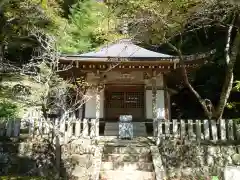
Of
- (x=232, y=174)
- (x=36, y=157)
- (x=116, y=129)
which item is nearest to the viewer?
(x=232, y=174)

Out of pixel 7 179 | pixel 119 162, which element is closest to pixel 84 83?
pixel 119 162

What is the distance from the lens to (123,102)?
12.5 m

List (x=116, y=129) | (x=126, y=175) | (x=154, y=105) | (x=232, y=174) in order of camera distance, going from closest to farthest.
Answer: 1. (x=232, y=174)
2. (x=126, y=175)
3. (x=154, y=105)
4. (x=116, y=129)

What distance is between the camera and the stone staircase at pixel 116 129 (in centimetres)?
1116

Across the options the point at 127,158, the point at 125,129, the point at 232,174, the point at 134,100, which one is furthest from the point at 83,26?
the point at 232,174

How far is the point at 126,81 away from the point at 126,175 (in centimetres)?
511

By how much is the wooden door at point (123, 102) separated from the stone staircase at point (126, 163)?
3610mm

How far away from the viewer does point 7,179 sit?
5.48m

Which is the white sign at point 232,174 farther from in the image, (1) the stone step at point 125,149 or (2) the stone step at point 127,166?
(1) the stone step at point 125,149

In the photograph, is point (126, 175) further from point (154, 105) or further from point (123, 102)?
point (123, 102)

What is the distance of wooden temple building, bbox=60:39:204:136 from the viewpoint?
32.8ft

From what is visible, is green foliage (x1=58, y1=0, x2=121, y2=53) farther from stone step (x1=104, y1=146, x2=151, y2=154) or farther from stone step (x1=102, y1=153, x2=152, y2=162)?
stone step (x1=102, y1=153, x2=152, y2=162)

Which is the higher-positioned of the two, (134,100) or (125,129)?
(134,100)

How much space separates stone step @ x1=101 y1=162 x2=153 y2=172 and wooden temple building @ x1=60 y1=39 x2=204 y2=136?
1929 mm
